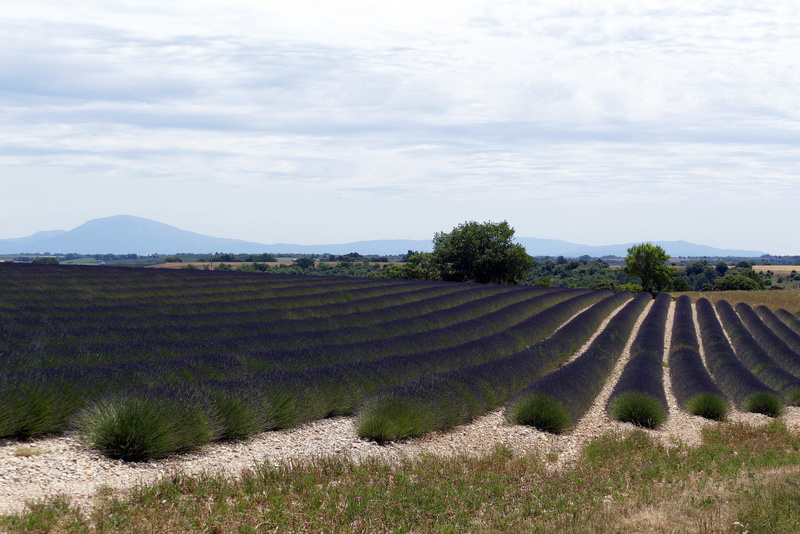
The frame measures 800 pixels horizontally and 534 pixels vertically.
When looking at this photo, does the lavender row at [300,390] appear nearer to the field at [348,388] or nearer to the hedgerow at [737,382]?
the field at [348,388]

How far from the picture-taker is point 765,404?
10352 millimetres

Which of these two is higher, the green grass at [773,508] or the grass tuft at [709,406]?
the green grass at [773,508]

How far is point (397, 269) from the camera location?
59.9 meters

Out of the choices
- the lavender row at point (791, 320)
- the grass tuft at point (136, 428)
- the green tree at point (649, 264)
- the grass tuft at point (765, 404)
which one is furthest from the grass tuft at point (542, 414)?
the green tree at point (649, 264)

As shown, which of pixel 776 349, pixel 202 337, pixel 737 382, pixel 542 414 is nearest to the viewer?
pixel 542 414

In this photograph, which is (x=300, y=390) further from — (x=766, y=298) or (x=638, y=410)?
(x=766, y=298)

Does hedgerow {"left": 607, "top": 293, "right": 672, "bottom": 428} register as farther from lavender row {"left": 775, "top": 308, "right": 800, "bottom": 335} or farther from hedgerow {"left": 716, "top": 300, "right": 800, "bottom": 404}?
lavender row {"left": 775, "top": 308, "right": 800, "bottom": 335}

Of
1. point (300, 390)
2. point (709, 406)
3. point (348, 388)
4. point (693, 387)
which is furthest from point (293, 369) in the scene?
point (693, 387)

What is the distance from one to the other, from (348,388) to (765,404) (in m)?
6.89

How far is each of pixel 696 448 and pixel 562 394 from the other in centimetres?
188

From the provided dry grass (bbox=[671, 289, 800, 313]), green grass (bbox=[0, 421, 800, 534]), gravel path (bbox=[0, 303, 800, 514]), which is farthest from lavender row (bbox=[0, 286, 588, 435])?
dry grass (bbox=[671, 289, 800, 313])

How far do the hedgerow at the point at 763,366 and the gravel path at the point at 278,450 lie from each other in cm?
227

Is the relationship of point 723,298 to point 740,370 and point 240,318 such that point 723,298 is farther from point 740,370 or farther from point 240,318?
point 240,318

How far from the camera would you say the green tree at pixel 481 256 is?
5525 centimetres
